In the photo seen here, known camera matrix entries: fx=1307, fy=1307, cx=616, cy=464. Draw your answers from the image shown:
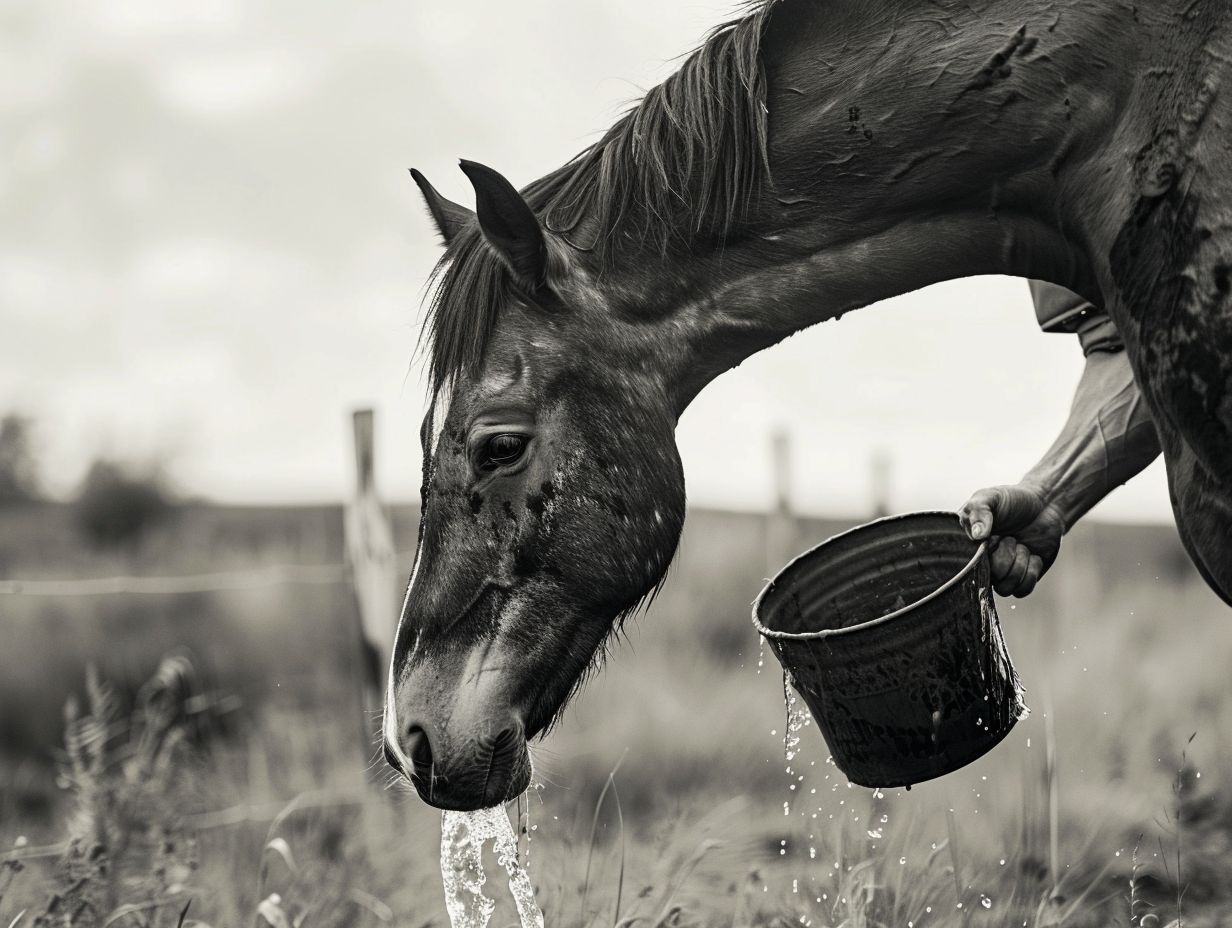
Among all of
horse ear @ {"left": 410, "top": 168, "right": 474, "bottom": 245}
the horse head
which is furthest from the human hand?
horse ear @ {"left": 410, "top": 168, "right": 474, "bottom": 245}

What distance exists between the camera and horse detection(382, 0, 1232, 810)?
2.50m

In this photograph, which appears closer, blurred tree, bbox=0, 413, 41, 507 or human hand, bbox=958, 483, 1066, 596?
human hand, bbox=958, 483, 1066, 596

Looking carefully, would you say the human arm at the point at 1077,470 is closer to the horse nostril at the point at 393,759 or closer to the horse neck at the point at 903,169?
the horse neck at the point at 903,169

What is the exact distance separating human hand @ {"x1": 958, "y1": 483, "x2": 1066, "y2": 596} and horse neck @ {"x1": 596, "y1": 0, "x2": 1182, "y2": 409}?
479 millimetres

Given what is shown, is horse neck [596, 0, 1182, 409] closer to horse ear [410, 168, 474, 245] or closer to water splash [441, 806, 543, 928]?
horse ear [410, 168, 474, 245]

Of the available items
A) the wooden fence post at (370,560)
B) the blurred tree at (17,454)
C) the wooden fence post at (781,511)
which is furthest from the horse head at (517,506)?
the blurred tree at (17,454)

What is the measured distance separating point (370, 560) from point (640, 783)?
161 cm

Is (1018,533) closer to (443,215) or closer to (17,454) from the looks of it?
(443,215)

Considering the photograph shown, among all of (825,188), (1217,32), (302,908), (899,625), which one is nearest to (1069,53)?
(1217,32)

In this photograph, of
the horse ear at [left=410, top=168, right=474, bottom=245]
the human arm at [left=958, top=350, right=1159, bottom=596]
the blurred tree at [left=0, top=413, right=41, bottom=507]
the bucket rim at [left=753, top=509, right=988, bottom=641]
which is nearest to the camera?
the bucket rim at [left=753, top=509, right=988, bottom=641]

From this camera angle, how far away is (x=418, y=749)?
2609 mm

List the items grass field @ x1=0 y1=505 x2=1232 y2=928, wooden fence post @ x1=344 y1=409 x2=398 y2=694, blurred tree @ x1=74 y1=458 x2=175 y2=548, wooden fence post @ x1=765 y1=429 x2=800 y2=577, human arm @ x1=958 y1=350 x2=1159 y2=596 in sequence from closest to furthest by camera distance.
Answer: human arm @ x1=958 y1=350 x2=1159 y2=596 < grass field @ x1=0 y1=505 x2=1232 y2=928 < wooden fence post @ x1=344 y1=409 x2=398 y2=694 < wooden fence post @ x1=765 y1=429 x2=800 y2=577 < blurred tree @ x1=74 y1=458 x2=175 y2=548

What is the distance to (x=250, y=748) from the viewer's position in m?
6.03

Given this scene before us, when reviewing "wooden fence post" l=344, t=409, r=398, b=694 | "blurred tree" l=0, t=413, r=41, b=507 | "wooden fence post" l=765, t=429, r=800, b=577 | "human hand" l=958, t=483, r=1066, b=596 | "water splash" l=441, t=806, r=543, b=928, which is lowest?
"blurred tree" l=0, t=413, r=41, b=507
